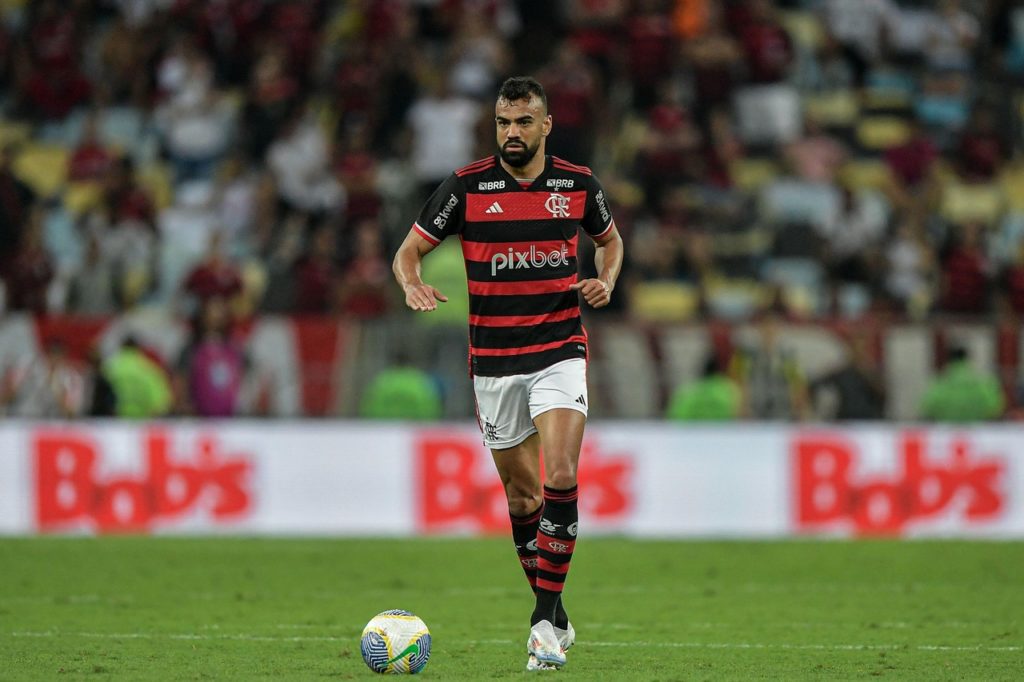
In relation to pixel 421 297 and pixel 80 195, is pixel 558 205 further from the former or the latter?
pixel 80 195

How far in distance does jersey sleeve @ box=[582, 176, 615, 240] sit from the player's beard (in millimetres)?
375

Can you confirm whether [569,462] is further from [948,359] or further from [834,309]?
[834,309]

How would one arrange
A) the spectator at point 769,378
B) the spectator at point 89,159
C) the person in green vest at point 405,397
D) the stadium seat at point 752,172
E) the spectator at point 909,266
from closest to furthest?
the person in green vest at point 405,397
the spectator at point 769,378
the spectator at point 909,266
the stadium seat at point 752,172
the spectator at point 89,159

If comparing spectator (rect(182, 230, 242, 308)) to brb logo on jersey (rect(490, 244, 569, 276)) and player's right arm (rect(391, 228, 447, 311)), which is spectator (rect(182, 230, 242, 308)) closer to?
player's right arm (rect(391, 228, 447, 311))

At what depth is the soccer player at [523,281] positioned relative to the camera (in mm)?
8336

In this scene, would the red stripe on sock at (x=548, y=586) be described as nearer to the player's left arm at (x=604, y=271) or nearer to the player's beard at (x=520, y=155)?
the player's left arm at (x=604, y=271)

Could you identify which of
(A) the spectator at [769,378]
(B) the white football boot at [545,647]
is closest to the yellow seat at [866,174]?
(A) the spectator at [769,378]

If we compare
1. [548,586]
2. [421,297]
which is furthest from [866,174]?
[548,586]

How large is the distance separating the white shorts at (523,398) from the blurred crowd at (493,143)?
9847 mm

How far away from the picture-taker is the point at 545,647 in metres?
7.91

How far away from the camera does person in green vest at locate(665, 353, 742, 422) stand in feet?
56.6

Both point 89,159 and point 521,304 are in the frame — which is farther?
point 89,159

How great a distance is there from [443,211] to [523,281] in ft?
1.75

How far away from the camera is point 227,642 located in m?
9.02
